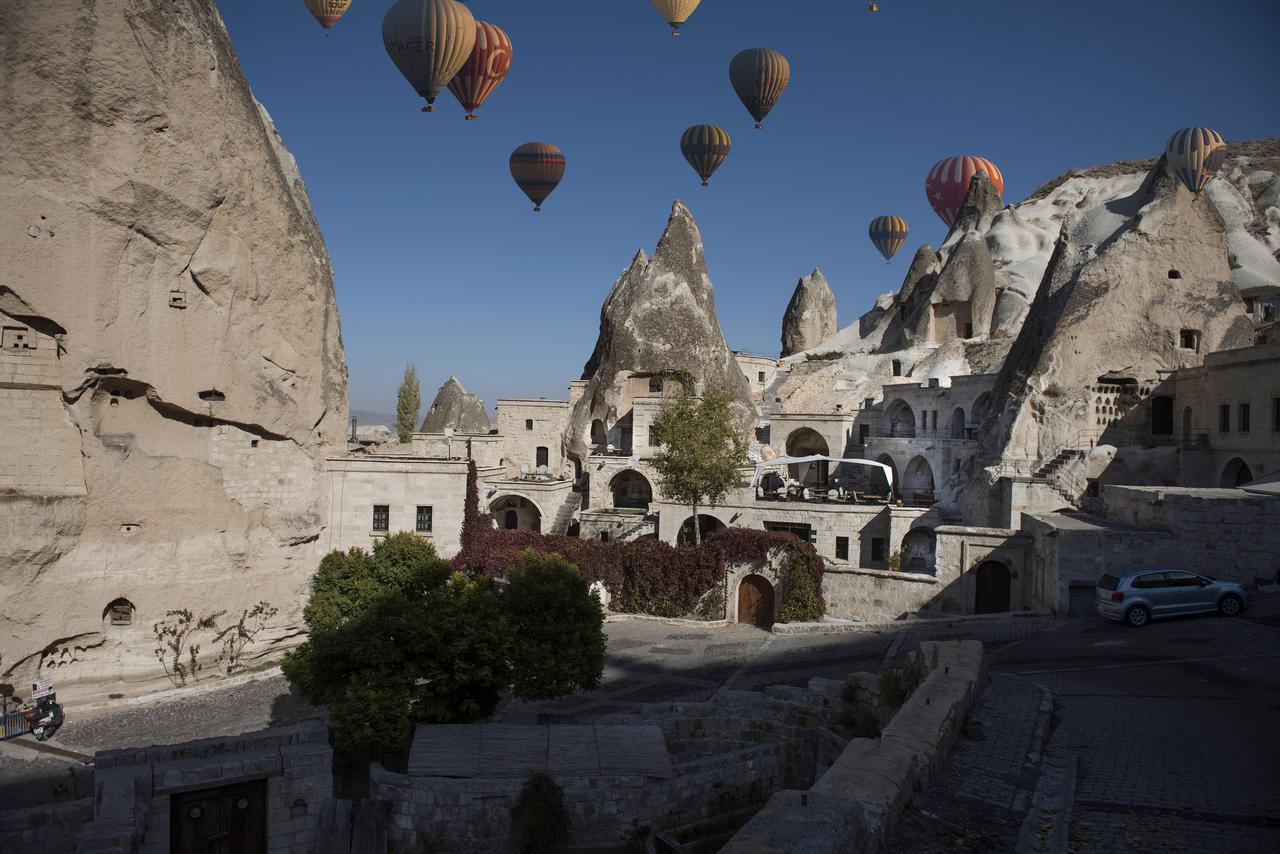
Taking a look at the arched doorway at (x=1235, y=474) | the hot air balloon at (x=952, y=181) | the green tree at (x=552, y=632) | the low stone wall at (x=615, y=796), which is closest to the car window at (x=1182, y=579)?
the low stone wall at (x=615, y=796)

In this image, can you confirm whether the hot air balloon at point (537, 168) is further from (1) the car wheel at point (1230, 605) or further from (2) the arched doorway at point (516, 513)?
(1) the car wheel at point (1230, 605)

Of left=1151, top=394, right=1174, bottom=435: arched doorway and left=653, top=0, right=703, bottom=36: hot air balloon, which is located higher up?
left=653, top=0, right=703, bottom=36: hot air balloon

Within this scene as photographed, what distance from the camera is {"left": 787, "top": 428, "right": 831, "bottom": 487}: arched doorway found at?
4244cm

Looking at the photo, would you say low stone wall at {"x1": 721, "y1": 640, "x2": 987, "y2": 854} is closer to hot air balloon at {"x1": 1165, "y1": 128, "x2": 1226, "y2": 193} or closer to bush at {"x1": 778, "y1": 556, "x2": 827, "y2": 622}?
bush at {"x1": 778, "y1": 556, "x2": 827, "y2": 622}

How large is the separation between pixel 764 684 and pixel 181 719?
38.6 feet

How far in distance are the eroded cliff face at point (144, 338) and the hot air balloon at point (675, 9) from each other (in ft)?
60.4

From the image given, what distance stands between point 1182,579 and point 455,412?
40012 mm

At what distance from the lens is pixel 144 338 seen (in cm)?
2102

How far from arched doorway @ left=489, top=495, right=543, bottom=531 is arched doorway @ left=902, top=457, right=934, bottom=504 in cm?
1567

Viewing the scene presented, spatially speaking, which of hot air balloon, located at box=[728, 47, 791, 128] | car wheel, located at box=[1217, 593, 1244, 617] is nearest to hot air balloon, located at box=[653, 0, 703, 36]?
hot air balloon, located at box=[728, 47, 791, 128]

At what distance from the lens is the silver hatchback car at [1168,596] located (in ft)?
47.6

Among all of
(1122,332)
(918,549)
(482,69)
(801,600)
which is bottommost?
(801,600)

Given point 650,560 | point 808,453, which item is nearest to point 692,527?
point 650,560

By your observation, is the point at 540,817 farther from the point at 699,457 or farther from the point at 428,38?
the point at 428,38
